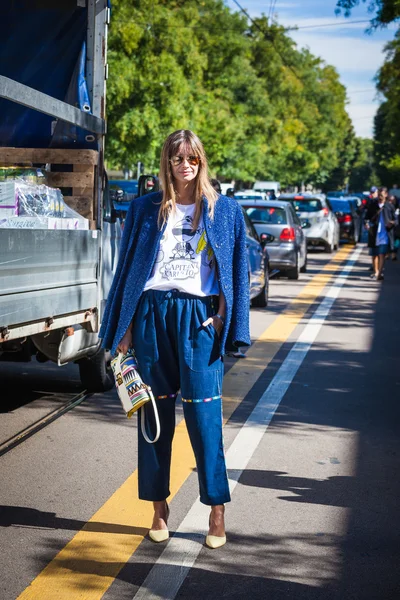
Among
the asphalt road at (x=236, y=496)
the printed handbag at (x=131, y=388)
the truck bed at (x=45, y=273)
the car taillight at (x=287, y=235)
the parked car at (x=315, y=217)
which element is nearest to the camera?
the asphalt road at (x=236, y=496)

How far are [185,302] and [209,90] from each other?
162ft

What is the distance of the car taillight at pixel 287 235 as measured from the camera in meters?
20.1

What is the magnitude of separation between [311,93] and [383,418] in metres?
100.0

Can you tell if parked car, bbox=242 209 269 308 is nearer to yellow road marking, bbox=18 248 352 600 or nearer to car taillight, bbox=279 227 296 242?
car taillight, bbox=279 227 296 242

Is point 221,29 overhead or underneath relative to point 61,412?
overhead

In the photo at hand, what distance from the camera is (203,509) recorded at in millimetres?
5215

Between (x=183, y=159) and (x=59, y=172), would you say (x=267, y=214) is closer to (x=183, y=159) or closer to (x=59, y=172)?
(x=59, y=172)

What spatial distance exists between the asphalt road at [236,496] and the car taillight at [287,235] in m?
10.2

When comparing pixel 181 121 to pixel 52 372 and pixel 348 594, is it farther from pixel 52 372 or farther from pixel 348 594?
pixel 348 594

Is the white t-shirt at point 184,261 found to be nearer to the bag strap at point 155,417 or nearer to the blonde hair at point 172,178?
the blonde hair at point 172,178

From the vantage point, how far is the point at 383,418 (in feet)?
25.0

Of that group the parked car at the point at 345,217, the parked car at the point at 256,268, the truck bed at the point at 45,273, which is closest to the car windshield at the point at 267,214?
the parked car at the point at 256,268

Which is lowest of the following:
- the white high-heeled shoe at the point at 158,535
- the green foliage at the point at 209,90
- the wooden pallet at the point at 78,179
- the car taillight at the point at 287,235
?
the white high-heeled shoe at the point at 158,535

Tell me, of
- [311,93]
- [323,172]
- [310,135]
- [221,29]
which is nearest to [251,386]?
[221,29]
